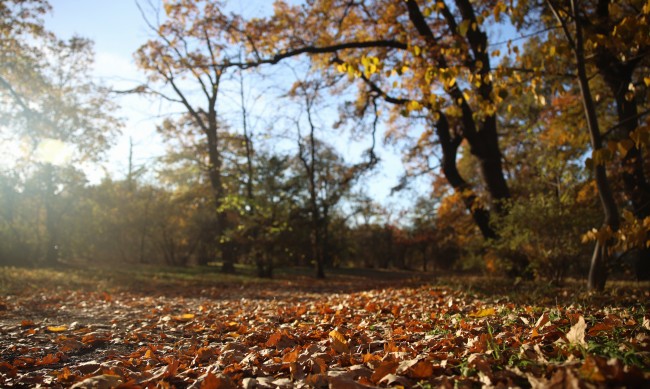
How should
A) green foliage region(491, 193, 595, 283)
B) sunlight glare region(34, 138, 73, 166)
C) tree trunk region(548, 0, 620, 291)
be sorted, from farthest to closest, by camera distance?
1. sunlight glare region(34, 138, 73, 166)
2. green foliage region(491, 193, 595, 283)
3. tree trunk region(548, 0, 620, 291)

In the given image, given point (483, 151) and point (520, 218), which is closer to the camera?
point (520, 218)

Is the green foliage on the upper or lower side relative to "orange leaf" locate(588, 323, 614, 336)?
upper

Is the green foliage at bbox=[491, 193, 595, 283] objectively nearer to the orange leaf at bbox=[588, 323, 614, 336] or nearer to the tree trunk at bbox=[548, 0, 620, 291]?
the tree trunk at bbox=[548, 0, 620, 291]

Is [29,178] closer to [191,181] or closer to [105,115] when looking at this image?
[105,115]

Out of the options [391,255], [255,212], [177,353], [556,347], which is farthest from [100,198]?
[556,347]

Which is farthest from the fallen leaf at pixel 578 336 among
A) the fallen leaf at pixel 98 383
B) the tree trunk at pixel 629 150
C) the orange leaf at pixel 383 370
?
the tree trunk at pixel 629 150

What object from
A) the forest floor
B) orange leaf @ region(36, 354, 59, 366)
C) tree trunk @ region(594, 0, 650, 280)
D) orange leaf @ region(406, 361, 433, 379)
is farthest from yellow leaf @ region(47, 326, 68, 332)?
tree trunk @ region(594, 0, 650, 280)

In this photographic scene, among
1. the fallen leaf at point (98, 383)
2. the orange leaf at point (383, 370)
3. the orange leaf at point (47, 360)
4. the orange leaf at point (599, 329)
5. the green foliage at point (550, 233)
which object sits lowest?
the orange leaf at point (47, 360)

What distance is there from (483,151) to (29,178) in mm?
20276

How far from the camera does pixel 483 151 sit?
9.96m

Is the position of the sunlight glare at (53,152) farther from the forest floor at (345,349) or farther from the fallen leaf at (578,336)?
the fallen leaf at (578,336)

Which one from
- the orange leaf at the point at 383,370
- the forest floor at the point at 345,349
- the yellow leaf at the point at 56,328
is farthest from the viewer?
the yellow leaf at the point at 56,328

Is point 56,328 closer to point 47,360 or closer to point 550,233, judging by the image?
point 47,360

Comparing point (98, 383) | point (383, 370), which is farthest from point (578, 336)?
point (98, 383)
